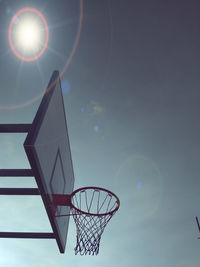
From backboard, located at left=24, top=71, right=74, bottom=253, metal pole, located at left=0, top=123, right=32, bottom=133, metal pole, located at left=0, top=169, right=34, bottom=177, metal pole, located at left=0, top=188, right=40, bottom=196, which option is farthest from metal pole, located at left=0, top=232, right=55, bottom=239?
metal pole, located at left=0, top=123, right=32, bottom=133

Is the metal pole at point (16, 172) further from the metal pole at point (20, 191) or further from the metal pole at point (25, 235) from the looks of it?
the metal pole at point (25, 235)

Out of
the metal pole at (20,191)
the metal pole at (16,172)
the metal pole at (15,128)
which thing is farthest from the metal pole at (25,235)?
the metal pole at (15,128)

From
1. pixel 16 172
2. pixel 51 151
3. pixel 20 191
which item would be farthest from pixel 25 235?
pixel 51 151

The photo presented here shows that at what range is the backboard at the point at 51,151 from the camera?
8.94 feet

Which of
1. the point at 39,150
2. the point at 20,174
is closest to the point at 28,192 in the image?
the point at 20,174

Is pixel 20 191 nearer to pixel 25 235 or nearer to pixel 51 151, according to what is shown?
pixel 51 151

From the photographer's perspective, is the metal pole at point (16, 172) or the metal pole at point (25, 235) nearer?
the metal pole at point (16, 172)

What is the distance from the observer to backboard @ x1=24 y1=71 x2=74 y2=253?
2.72 metres

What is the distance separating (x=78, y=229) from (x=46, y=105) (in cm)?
278

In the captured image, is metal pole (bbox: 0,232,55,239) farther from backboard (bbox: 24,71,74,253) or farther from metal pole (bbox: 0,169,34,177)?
metal pole (bbox: 0,169,34,177)

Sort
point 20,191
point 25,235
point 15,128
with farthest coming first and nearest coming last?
point 25,235, point 20,191, point 15,128

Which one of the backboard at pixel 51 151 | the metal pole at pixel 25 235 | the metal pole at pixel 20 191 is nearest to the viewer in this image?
the backboard at pixel 51 151

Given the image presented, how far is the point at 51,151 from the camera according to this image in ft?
11.6

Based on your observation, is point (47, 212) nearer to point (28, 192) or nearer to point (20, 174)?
point (28, 192)
